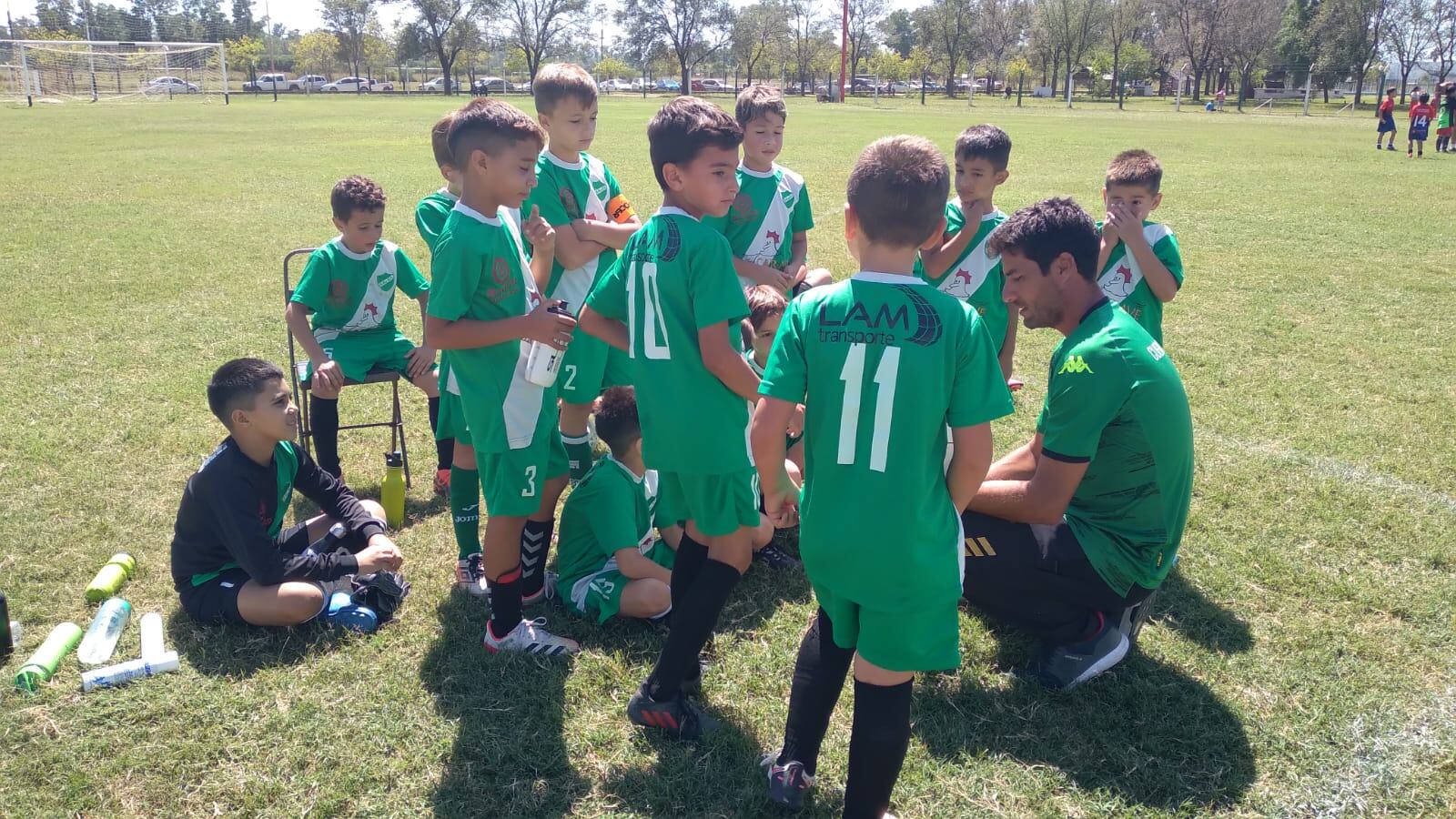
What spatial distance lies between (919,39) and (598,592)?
9502 cm

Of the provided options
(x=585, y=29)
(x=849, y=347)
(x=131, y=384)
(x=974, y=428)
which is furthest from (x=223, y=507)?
(x=585, y=29)

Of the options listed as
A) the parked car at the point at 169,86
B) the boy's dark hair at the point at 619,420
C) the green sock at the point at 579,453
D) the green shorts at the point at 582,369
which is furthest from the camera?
the parked car at the point at 169,86

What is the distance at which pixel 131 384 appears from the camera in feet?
20.8

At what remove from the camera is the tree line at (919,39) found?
204 ft

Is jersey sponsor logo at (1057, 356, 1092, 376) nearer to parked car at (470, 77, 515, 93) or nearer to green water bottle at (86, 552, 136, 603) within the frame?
green water bottle at (86, 552, 136, 603)

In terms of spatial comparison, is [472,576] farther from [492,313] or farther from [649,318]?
[649,318]

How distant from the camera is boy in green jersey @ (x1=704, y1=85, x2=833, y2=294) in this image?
172 inches

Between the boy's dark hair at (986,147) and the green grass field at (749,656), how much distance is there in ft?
6.17

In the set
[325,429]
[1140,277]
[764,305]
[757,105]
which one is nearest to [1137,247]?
[1140,277]

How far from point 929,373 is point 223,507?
2.68 metres

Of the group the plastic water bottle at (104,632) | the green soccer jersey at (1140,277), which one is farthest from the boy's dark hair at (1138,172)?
the plastic water bottle at (104,632)

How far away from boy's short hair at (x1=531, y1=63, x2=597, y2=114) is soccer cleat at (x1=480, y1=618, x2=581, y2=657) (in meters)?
2.17

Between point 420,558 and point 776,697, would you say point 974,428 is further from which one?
point 420,558

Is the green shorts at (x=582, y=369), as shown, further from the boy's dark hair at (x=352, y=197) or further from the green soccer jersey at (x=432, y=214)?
the boy's dark hair at (x=352, y=197)
